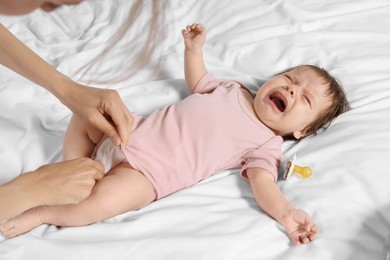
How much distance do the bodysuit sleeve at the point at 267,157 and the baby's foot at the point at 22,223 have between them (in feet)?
1.47

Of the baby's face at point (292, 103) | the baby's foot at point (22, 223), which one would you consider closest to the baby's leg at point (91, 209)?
the baby's foot at point (22, 223)

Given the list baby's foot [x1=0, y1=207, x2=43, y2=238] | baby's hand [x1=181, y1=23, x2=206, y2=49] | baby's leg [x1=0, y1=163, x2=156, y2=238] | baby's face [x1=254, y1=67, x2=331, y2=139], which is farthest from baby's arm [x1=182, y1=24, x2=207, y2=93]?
baby's foot [x1=0, y1=207, x2=43, y2=238]

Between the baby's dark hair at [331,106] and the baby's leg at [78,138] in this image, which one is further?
the baby's dark hair at [331,106]

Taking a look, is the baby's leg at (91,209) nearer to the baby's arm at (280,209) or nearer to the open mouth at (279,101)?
the baby's arm at (280,209)

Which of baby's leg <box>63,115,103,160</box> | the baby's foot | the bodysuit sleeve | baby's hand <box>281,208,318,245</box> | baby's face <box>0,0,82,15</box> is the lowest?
baby's hand <box>281,208,318,245</box>

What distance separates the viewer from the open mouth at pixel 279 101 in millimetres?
1341

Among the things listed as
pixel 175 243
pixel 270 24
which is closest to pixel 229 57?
pixel 270 24

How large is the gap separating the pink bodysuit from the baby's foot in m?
0.23

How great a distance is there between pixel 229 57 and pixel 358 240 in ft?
2.47

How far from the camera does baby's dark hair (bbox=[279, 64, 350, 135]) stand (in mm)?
1358

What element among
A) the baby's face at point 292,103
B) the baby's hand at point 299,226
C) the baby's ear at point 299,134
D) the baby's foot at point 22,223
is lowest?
the baby's hand at point 299,226

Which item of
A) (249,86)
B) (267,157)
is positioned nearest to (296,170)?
(267,157)

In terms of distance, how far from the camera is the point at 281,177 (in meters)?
1.26

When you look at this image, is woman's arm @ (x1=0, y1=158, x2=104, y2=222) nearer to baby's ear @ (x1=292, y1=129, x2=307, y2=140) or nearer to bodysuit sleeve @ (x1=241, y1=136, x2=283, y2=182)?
bodysuit sleeve @ (x1=241, y1=136, x2=283, y2=182)
